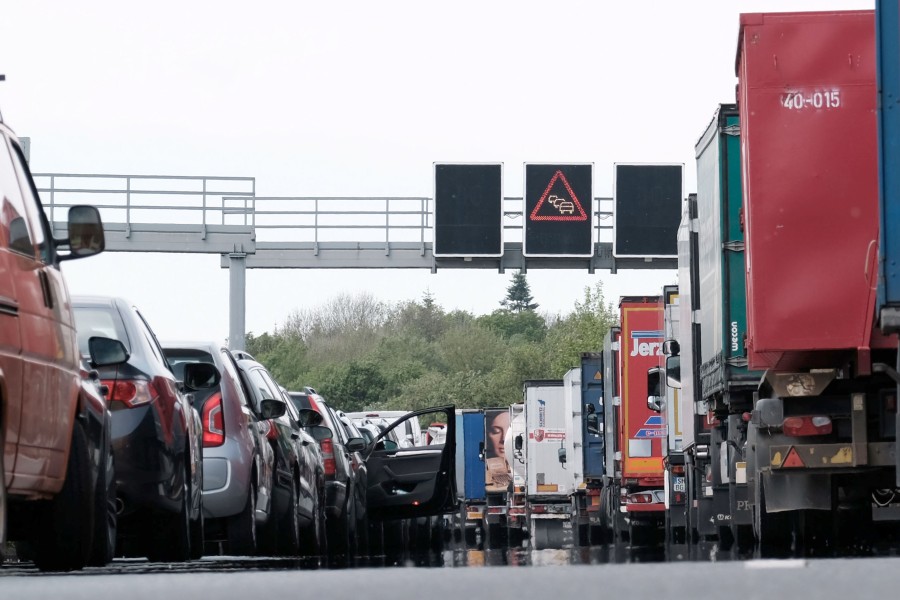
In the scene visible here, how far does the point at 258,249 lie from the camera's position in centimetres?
4541

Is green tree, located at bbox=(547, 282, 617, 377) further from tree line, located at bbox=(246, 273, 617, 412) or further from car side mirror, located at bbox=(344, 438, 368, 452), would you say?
car side mirror, located at bbox=(344, 438, 368, 452)

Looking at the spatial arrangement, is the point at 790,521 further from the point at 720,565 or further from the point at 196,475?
the point at 720,565

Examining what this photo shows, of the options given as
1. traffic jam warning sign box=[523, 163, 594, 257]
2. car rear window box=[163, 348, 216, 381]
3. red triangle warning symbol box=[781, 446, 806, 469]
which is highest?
traffic jam warning sign box=[523, 163, 594, 257]

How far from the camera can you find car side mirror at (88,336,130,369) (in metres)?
10.3

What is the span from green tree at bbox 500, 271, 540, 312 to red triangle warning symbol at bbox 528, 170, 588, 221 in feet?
441

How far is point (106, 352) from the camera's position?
10.4 meters

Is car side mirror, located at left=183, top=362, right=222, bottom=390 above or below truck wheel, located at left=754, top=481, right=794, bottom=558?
above

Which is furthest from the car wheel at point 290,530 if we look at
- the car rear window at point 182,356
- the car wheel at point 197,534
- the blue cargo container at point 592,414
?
the blue cargo container at point 592,414

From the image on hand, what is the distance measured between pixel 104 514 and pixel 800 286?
6302mm

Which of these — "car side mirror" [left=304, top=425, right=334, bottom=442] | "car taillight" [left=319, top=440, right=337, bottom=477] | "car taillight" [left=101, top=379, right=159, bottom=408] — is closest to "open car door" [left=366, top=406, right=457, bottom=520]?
"car taillight" [left=319, top=440, right=337, bottom=477]

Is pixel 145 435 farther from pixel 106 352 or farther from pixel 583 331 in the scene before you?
pixel 583 331

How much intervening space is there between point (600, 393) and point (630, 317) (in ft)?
26.1

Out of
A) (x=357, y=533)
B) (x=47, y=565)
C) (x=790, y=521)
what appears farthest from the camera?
(x=357, y=533)

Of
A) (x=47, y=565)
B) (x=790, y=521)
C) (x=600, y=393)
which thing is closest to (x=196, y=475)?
(x=47, y=565)
